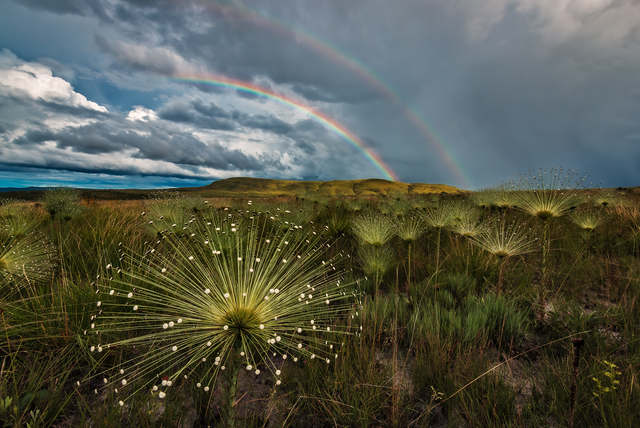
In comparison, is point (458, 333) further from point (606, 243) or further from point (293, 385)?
point (606, 243)

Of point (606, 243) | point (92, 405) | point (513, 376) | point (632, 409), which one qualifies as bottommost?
point (92, 405)

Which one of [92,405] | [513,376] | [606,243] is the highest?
[606,243]

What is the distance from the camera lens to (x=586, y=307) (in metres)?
3.94

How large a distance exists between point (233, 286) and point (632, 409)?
2.85 m

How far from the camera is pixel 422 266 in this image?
206 inches

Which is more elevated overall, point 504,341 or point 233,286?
point 233,286

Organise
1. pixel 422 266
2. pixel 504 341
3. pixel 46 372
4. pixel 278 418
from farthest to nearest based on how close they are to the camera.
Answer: pixel 422 266
pixel 504 341
pixel 46 372
pixel 278 418

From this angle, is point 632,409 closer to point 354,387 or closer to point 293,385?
point 354,387

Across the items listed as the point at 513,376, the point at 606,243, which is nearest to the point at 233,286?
the point at 513,376

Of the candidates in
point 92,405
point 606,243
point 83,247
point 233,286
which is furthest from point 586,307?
point 83,247

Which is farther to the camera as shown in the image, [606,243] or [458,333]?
[606,243]

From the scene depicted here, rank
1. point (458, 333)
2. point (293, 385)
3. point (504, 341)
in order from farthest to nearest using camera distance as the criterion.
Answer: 1. point (504, 341)
2. point (458, 333)
3. point (293, 385)

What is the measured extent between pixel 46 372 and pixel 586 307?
6367mm

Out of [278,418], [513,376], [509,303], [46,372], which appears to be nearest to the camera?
[278,418]
